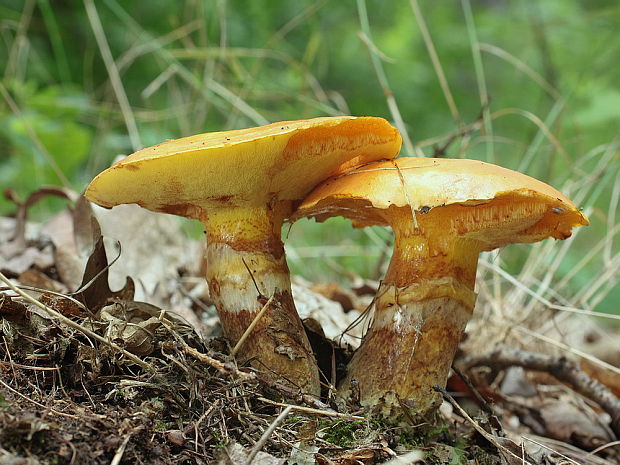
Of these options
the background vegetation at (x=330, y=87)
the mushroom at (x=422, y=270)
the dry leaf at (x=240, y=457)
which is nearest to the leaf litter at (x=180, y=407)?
the dry leaf at (x=240, y=457)

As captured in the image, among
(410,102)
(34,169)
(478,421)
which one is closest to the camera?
(478,421)

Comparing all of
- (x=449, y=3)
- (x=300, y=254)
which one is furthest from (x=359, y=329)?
(x=449, y=3)

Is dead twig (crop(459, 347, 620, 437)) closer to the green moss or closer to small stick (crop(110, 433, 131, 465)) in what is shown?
the green moss

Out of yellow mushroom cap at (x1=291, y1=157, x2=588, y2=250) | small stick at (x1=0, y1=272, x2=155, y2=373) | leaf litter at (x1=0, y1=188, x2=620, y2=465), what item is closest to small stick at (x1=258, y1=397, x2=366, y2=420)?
Result: leaf litter at (x1=0, y1=188, x2=620, y2=465)

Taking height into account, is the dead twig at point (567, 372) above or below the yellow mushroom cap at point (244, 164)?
below

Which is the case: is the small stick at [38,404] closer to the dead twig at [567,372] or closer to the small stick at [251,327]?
the small stick at [251,327]

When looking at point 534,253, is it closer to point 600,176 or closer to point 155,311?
point 600,176
